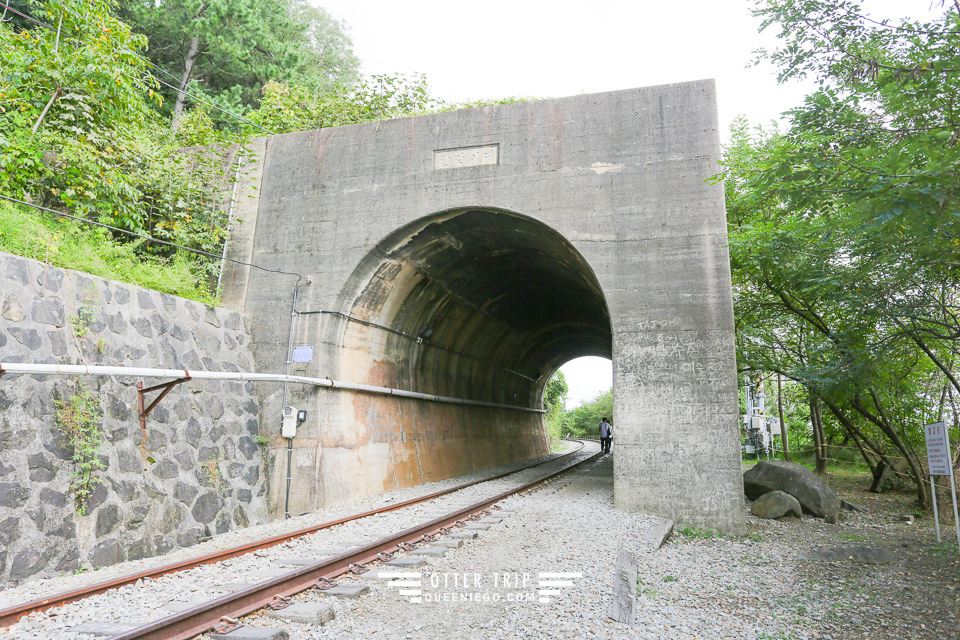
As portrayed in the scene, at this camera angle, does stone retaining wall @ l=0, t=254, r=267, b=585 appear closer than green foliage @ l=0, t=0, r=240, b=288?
Yes

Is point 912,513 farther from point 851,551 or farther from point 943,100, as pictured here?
point 943,100

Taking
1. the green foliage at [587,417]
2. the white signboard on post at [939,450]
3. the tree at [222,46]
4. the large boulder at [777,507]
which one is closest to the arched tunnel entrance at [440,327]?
the large boulder at [777,507]

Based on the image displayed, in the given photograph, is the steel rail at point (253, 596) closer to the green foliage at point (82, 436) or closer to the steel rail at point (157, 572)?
the steel rail at point (157, 572)

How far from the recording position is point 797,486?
979 cm

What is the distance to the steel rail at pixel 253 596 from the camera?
3546 millimetres

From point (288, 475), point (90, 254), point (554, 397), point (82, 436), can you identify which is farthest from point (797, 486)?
point (554, 397)

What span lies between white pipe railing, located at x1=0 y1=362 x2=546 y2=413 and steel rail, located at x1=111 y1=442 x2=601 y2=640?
249 centimetres

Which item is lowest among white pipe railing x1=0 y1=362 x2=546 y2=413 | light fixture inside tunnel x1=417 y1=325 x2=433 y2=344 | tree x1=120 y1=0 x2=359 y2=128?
white pipe railing x1=0 y1=362 x2=546 y2=413

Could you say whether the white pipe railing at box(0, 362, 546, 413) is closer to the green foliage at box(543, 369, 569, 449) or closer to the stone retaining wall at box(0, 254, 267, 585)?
the stone retaining wall at box(0, 254, 267, 585)

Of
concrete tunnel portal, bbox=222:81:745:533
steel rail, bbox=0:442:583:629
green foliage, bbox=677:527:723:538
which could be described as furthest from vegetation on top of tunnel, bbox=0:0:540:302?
green foliage, bbox=677:527:723:538

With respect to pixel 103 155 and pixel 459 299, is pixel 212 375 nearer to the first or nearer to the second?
pixel 103 155

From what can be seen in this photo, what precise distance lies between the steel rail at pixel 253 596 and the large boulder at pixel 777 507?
6094 millimetres

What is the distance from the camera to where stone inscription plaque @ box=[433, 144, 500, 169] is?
33.4ft

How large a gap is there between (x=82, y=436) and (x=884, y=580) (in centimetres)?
832
